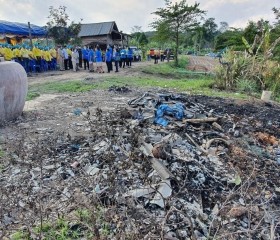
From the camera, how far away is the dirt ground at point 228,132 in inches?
162

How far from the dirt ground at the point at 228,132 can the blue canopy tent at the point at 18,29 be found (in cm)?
838

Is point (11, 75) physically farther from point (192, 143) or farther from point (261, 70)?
point (261, 70)

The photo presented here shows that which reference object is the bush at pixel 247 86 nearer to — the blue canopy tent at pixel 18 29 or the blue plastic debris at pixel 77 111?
the blue plastic debris at pixel 77 111

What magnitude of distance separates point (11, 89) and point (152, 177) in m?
3.77

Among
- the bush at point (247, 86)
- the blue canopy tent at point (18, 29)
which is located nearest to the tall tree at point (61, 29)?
the blue canopy tent at point (18, 29)

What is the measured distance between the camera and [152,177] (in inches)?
158

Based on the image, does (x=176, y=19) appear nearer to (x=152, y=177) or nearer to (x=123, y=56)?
(x=123, y=56)

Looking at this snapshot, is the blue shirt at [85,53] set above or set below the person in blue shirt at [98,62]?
above

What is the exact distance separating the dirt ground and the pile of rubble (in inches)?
1.0

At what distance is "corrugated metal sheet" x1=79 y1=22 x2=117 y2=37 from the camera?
110 ft

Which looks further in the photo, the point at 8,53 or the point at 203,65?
the point at 203,65

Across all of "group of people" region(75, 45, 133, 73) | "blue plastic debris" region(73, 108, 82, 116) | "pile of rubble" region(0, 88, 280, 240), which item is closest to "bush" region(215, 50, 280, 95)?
"pile of rubble" region(0, 88, 280, 240)

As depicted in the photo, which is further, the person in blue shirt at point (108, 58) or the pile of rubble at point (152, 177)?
the person in blue shirt at point (108, 58)

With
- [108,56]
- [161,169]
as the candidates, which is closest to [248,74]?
[108,56]
